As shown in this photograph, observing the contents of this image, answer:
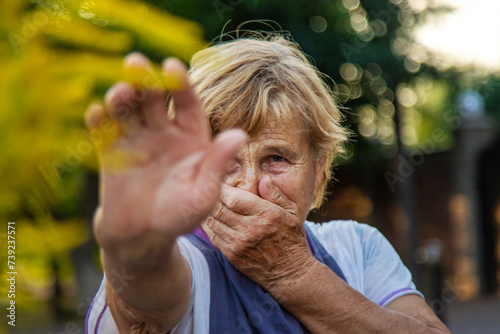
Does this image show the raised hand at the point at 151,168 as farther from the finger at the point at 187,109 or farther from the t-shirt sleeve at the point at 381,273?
the t-shirt sleeve at the point at 381,273

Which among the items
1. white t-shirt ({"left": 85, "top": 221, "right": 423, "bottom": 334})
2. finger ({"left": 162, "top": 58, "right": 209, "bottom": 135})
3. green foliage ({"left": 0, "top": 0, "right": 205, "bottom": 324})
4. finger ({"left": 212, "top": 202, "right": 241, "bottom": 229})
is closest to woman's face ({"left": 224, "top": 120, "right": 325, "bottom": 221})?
finger ({"left": 212, "top": 202, "right": 241, "bottom": 229})

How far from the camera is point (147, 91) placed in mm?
1061

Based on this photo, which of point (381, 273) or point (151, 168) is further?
point (381, 273)

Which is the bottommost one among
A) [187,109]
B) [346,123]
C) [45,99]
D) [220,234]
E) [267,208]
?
[346,123]

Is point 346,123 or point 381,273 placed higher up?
point 381,273

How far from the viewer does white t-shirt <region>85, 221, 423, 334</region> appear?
1.56 m

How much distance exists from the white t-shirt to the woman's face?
236 mm

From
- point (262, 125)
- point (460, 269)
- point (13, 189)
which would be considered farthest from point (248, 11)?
point (460, 269)

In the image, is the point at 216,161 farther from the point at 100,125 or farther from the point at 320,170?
the point at 320,170

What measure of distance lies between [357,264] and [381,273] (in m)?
0.09

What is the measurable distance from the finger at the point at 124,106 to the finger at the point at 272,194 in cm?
76

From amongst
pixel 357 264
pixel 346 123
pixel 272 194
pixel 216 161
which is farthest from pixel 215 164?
pixel 346 123

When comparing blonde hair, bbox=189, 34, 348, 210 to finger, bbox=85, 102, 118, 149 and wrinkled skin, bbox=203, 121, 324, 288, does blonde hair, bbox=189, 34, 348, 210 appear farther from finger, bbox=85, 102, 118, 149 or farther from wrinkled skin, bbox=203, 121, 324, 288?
finger, bbox=85, 102, 118, 149

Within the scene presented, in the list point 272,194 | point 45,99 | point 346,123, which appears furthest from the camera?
point 346,123
